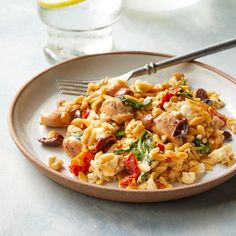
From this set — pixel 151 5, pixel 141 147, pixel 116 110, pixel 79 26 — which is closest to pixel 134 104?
pixel 116 110

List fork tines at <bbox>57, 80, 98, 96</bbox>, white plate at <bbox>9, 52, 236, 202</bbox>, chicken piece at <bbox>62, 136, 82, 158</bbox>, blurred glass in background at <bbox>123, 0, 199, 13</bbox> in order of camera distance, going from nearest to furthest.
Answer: white plate at <bbox>9, 52, 236, 202</bbox>, chicken piece at <bbox>62, 136, 82, 158</bbox>, fork tines at <bbox>57, 80, 98, 96</bbox>, blurred glass in background at <bbox>123, 0, 199, 13</bbox>

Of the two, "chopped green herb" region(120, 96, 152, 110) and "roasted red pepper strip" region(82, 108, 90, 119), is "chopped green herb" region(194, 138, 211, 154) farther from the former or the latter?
"roasted red pepper strip" region(82, 108, 90, 119)

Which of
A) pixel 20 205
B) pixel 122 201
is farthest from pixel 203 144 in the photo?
pixel 20 205

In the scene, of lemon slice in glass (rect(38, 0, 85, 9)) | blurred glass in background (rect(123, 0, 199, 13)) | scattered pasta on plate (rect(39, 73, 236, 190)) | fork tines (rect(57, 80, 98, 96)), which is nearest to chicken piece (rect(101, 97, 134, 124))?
scattered pasta on plate (rect(39, 73, 236, 190))

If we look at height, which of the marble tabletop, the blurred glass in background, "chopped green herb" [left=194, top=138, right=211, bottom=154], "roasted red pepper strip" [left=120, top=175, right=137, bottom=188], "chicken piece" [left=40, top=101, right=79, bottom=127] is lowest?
the blurred glass in background

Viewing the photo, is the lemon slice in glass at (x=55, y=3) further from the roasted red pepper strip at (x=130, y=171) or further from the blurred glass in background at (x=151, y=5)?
the roasted red pepper strip at (x=130, y=171)

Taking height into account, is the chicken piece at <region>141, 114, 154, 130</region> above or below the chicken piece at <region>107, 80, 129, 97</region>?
above

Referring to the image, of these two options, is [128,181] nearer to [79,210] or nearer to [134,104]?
[79,210]
